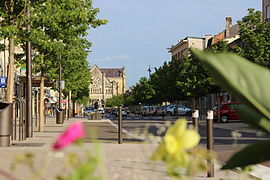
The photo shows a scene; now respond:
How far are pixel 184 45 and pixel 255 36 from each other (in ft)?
239

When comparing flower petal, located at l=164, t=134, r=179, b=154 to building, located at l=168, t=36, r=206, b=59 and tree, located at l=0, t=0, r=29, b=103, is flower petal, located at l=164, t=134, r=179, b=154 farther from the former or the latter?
building, located at l=168, t=36, r=206, b=59

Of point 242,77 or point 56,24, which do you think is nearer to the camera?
point 242,77

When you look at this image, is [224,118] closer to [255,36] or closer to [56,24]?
[255,36]

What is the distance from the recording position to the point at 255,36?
125ft

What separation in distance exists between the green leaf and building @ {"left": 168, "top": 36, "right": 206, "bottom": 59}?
94.5 meters

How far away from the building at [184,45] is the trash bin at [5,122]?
8074 cm

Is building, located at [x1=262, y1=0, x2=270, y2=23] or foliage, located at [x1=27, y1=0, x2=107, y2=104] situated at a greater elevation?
building, located at [x1=262, y1=0, x2=270, y2=23]

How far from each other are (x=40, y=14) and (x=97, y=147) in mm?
19191

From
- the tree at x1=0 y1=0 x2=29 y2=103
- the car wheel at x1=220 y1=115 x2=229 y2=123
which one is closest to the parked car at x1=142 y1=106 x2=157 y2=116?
the car wheel at x1=220 y1=115 x2=229 y2=123

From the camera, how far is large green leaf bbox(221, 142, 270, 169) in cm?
173

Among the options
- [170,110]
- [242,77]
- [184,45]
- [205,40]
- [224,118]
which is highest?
[205,40]

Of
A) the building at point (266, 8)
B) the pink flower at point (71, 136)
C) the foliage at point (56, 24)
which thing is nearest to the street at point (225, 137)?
the pink flower at point (71, 136)

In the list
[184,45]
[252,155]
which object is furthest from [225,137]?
[184,45]

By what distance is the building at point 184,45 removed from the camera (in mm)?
106000
